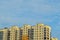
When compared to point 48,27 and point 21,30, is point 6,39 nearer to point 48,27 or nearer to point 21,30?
point 21,30

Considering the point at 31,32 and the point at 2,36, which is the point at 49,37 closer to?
the point at 31,32

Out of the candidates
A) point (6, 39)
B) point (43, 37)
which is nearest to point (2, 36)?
point (6, 39)

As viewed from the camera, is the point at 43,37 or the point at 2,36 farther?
the point at 2,36

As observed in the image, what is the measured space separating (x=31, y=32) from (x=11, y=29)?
10.2 metres

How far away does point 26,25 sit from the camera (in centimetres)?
11944

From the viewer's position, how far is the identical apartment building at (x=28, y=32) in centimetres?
11306

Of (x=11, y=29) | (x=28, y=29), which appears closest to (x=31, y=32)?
(x=28, y=29)

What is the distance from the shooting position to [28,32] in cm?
11719

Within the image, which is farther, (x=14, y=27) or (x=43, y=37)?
(x=14, y=27)

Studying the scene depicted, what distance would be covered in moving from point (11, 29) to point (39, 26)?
47.7 feet

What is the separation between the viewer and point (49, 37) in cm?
11388

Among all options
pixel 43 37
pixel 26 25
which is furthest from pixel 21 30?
pixel 43 37

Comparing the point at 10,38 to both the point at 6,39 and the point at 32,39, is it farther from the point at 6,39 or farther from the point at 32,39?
the point at 32,39

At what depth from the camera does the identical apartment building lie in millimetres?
113062
